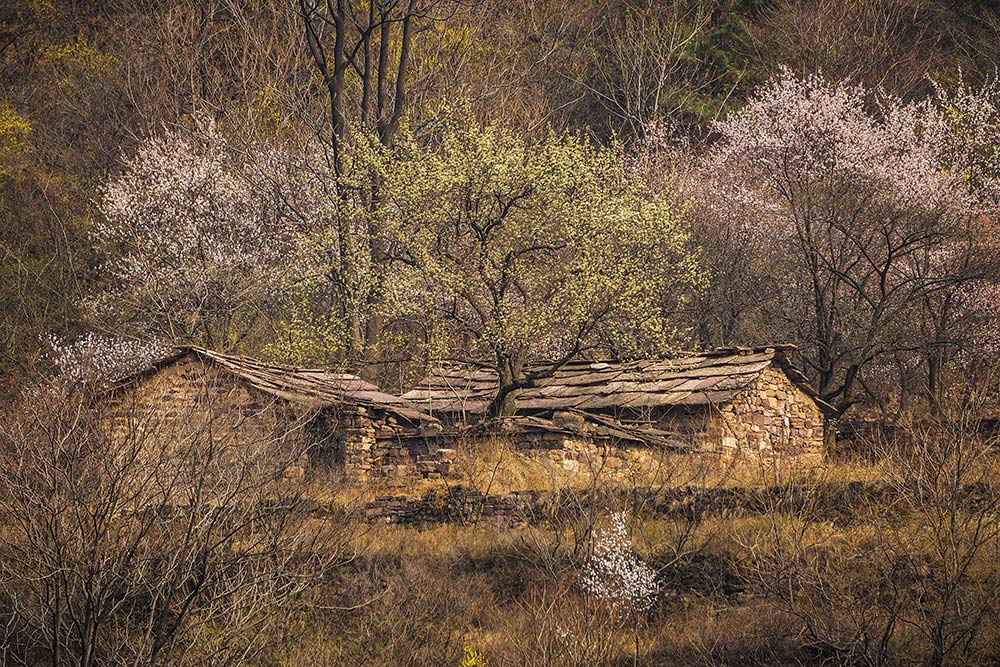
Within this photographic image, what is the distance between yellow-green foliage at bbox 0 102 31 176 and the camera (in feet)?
105

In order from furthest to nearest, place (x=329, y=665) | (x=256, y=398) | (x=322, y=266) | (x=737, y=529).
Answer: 1. (x=322, y=266)
2. (x=256, y=398)
3. (x=737, y=529)
4. (x=329, y=665)

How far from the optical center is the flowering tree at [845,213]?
861 inches

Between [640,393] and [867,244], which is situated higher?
[867,244]

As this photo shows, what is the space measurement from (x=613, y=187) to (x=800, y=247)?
4.12 m

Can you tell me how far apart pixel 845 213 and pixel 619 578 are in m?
11.6

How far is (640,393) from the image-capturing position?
64.9 feet

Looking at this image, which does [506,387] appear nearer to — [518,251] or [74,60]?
[518,251]

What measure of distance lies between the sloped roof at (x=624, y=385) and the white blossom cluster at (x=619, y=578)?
4.88 m

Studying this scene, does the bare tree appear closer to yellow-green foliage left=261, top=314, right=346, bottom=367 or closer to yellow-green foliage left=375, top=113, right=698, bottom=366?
yellow-green foliage left=375, top=113, right=698, bottom=366

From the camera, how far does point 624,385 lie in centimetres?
2038

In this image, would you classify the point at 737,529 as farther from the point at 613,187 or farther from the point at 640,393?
the point at 613,187

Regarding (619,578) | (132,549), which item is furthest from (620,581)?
(132,549)

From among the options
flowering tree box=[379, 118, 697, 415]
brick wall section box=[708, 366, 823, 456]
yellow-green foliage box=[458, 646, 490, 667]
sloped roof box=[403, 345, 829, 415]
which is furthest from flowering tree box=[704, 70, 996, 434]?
yellow-green foliage box=[458, 646, 490, 667]

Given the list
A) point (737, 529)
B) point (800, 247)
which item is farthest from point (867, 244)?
point (737, 529)
